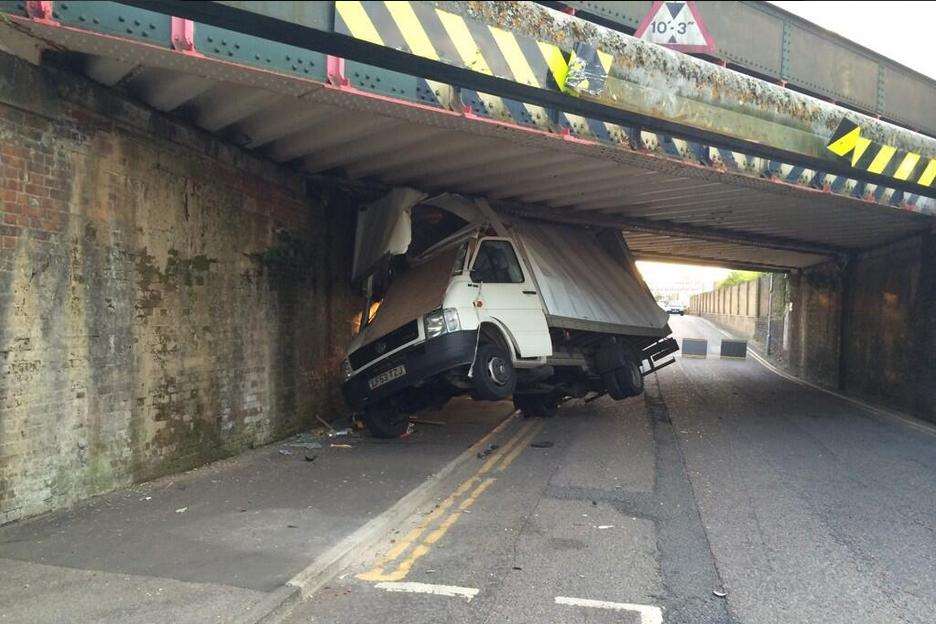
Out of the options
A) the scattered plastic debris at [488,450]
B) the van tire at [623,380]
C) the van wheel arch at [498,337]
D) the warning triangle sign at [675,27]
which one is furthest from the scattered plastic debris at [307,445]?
the warning triangle sign at [675,27]

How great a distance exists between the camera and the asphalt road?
400 cm

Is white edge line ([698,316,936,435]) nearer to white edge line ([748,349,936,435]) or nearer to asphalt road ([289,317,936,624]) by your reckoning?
white edge line ([748,349,936,435])

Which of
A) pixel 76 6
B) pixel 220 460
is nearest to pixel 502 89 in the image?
pixel 76 6

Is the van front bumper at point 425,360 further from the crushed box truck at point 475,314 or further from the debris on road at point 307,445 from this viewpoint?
the debris on road at point 307,445

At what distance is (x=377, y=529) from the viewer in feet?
17.3

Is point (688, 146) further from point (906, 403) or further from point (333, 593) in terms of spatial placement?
point (906, 403)

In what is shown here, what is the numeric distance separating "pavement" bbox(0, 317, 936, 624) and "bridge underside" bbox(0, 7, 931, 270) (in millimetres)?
3555

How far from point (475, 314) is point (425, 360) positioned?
0.87 m

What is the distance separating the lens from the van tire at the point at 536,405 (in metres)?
11.1

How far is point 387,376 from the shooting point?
8.11 meters

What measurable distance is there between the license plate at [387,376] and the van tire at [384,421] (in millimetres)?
817

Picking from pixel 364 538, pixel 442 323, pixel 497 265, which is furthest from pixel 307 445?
pixel 364 538

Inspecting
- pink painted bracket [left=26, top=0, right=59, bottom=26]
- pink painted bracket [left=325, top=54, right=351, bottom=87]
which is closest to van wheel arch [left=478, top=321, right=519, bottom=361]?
pink painted bracket [left=325, top=54, right=351, bottom=87]

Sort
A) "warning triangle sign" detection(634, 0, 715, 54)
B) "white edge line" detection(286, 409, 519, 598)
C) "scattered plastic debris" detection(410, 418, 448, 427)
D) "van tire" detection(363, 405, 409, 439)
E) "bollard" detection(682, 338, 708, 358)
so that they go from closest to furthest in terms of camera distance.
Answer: "white edge line" detection(286, 409, 519, 598) < "warning triangle sign" detection(634, 0, 715, 54) < "van tire" detection(363, 405, 409, 439) < "scattered plastic debris" detection(410, 418, 448, 427) < "bollard" detection(682, 338, 708, 358)
